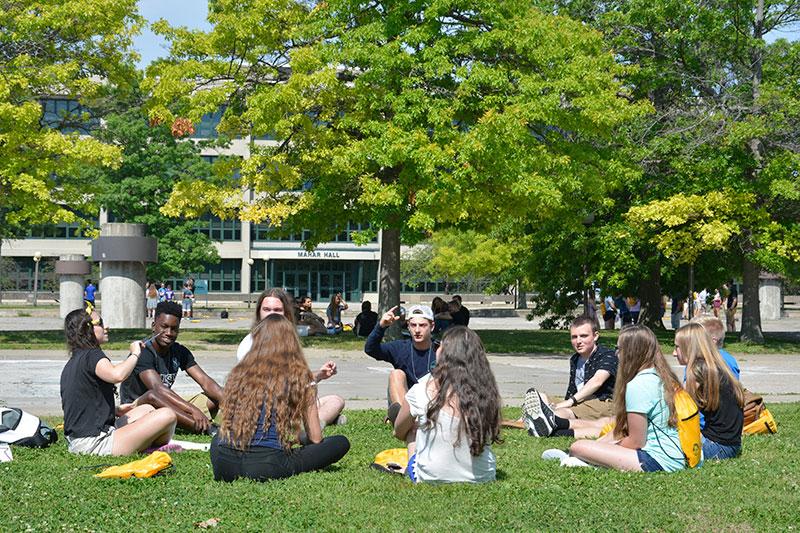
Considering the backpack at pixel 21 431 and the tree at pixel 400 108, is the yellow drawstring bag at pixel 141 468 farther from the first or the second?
the tree at pixel 400 108

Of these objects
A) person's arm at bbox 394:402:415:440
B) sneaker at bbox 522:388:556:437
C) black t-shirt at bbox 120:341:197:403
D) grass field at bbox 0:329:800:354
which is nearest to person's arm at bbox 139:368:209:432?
black t-shirt at bbox 120:341:197:403

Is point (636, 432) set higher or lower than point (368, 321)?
lower

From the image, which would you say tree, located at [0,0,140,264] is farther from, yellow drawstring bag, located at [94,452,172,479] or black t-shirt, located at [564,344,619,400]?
yellow drawstring bag, located at [94,452,172,479]

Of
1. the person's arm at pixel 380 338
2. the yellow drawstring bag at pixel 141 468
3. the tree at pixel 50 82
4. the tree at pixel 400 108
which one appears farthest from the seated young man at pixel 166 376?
the tree at pixel 50 82

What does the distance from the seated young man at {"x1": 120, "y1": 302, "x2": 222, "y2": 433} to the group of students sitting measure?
2 centimetres

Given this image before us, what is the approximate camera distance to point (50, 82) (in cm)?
2567

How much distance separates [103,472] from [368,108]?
720 inches

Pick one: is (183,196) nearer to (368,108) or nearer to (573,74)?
(368,108)

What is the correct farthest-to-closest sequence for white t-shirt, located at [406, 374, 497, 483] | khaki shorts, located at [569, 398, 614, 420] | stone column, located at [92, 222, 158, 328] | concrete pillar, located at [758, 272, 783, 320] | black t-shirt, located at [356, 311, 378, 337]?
concrete pillar, located at [758, 272, 783, 320] → stone column, located at [92, 222, 158, 328] → black t-shirt, located at [356, 311, 378, 337] → khaki shorts, located at [569, 398, 614, 420] → white t-shirt, located at [406, 374, 497, 483]

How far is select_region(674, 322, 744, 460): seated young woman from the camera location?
866cm

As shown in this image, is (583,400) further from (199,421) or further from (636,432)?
(199,421)

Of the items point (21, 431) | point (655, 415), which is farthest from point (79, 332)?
point (655, 415)

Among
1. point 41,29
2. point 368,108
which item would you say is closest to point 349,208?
point 368,108

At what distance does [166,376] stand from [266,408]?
3432 mm
